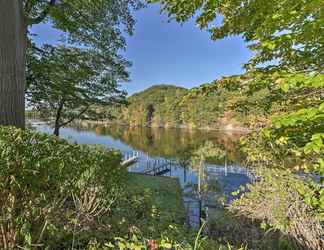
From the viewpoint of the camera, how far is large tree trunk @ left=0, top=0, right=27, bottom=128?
3723 mm

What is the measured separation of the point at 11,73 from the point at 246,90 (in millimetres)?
3782

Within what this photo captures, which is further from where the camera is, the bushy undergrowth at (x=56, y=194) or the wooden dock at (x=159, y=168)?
the wooden dock at (x=159, y=168)

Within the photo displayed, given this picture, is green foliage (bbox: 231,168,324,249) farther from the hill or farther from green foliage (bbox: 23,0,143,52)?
green foliage (bbox: 23,0,143,52)

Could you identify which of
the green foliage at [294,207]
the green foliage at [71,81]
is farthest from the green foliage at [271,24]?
the green foliage at [71,81]

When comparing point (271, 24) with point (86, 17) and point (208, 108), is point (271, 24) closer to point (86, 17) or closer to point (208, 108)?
point (86, 17)

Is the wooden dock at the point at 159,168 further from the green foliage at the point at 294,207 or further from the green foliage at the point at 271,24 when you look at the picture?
the green foliage at the point at 271,24

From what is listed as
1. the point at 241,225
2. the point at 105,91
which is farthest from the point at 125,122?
the point at 241,225

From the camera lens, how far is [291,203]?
3.49 m

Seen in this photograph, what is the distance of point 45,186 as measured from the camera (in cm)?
199

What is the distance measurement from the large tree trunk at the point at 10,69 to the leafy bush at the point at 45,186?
216 cm

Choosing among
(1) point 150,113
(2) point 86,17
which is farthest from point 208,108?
(1) point 150,113

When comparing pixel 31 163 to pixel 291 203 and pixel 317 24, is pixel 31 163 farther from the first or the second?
pixel 291 203

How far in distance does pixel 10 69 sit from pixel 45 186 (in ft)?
9.10

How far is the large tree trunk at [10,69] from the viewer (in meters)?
3.72
